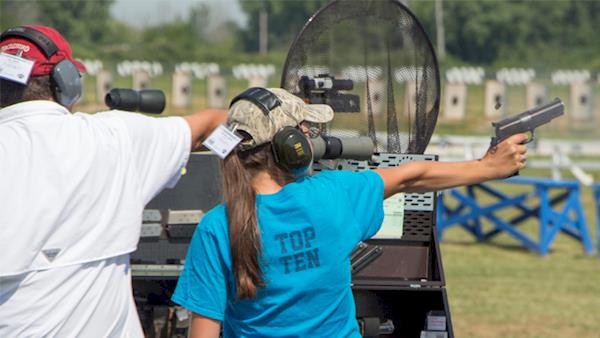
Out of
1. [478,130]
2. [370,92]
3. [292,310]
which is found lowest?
[478,130]

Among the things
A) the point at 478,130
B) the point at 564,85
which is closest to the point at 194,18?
the point at 564,85

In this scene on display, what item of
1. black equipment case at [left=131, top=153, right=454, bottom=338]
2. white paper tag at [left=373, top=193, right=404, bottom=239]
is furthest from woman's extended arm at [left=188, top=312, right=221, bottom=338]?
white paper tag at [left=373, top=193, right=404, bottom=239]

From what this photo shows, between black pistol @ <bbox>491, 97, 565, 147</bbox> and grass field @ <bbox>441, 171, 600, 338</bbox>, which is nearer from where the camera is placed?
black pistol @ <bbox>491, 97, 565, 147</bbox>

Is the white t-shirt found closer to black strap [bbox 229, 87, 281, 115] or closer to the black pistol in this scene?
black strap [bbox 229, 87, 281, 115]

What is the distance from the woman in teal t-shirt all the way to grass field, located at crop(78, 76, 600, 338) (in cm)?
525

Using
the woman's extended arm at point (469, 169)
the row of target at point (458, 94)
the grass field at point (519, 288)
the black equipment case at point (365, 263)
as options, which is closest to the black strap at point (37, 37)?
the woman's extended arm at point (469, 169)

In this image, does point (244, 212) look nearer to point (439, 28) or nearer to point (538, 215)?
point (538, 215)

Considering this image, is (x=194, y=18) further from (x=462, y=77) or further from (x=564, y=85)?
(x=564, y=85)

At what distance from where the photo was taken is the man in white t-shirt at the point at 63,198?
116 inches

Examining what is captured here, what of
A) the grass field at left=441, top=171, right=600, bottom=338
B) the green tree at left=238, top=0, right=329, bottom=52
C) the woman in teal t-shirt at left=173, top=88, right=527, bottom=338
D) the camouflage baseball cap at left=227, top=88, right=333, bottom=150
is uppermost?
the green tree at left=238, top=0, right=329, bottom=52

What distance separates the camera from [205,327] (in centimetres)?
306

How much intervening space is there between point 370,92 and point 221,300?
213cm

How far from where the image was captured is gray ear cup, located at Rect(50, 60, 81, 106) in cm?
309

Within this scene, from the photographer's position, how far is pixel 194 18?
8450 centimetres
